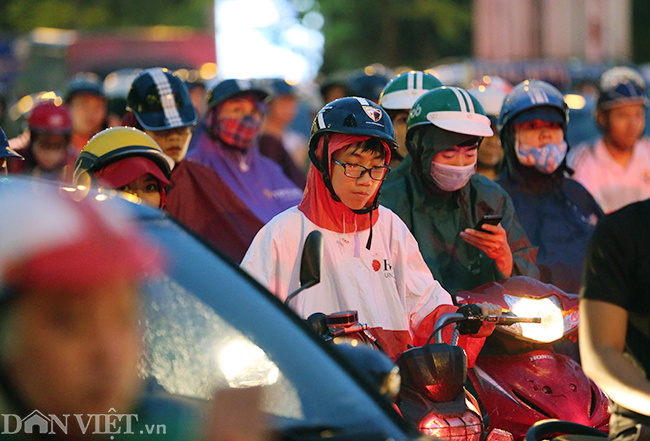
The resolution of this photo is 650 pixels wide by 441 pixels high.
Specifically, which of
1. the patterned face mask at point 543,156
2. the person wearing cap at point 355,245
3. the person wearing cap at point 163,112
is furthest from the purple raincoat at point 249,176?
the person wearing cap at point 355,245

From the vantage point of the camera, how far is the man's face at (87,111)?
35.6ft

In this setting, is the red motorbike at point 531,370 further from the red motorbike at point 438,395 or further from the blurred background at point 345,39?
the blurred background at point 345,39

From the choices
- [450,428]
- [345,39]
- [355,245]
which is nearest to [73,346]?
[450,428]

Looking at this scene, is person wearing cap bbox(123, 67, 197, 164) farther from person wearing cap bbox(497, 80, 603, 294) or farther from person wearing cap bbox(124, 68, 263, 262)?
person wearing cap bbox(497, 80, 603, 294)

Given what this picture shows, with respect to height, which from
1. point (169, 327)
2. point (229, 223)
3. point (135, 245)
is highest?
point (135, 245)

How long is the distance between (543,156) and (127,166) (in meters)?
2.84

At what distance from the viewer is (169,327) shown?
266cm

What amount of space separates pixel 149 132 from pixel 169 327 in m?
3.97

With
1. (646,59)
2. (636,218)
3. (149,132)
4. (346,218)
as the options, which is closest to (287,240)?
(346,218)

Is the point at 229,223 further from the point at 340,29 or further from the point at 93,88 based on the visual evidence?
the point at 340,29

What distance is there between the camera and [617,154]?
895 cm

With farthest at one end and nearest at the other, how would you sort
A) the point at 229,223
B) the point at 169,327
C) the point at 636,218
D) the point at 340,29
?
the point at 340,29 < the point at 229,223 < the point at 636,218 < the point at 169,327

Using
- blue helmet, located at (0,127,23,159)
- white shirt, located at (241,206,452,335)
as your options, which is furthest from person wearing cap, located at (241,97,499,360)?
blue helmet, located at (0,127,23,159)

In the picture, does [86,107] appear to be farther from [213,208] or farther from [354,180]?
[354,180]
